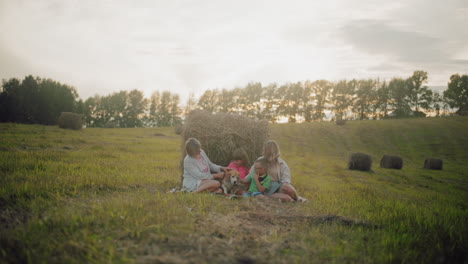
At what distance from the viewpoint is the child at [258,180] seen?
6.93m

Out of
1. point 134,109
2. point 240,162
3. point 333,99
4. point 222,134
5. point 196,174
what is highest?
point 333,99

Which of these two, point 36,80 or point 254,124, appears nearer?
point 254,124

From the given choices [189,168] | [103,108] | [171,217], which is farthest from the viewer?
[103,108]

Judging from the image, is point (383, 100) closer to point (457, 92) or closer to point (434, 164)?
point (457, 92)

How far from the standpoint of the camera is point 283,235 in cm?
399

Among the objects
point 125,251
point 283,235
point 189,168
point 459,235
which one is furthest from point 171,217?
point 459,235

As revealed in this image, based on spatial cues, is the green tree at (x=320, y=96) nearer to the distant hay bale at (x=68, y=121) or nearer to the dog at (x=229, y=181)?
the distant hay bale at (x=68, y=121)

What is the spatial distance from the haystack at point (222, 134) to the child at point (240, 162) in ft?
2.66

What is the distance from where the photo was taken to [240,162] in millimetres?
7891

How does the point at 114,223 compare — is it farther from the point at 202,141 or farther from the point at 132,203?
the point at 202,141

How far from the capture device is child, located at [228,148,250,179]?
25.6 feet

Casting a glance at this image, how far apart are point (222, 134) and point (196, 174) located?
6.06ft

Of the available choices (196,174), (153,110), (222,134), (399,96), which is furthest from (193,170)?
(153,110)

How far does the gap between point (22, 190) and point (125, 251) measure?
162 inches
